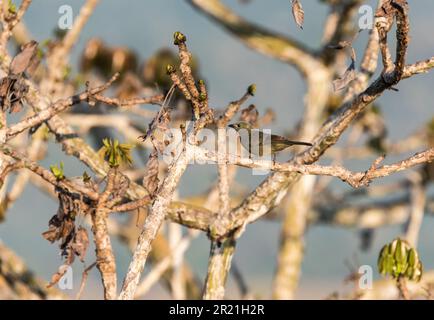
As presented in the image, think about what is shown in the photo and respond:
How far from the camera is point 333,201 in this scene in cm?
2177

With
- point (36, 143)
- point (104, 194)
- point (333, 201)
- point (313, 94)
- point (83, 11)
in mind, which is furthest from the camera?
point (333, 201)

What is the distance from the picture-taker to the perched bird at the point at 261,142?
8.20 metres

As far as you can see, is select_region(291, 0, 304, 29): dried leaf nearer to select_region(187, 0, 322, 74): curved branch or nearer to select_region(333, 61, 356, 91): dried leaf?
select_region(333, 61, 356, 91): dried leaf

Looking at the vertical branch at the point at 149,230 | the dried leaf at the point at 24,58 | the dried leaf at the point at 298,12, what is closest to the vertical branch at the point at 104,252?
the vertical branch at the point at 149,230

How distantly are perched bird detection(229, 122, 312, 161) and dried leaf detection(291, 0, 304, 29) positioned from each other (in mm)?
1743

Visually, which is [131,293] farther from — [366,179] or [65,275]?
[366,179]

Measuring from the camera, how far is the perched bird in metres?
8.20

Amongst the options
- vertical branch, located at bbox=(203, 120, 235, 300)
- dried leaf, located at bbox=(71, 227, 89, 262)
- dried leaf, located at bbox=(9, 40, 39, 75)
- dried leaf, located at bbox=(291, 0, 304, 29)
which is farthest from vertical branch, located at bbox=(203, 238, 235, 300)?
A: dried leaf, located at bbox=(291, 0, 304, 29)

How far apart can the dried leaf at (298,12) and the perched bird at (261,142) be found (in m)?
1.74

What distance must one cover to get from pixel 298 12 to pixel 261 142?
189cm

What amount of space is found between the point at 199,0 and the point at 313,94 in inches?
123

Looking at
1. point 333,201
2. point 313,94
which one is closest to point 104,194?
point 313,94

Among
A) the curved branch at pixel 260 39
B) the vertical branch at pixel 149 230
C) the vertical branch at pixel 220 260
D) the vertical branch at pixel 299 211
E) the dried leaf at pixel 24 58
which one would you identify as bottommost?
the vertical branch at pixel 149 230

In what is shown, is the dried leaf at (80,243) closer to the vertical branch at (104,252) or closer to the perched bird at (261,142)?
the vertical branch at (104,252)
